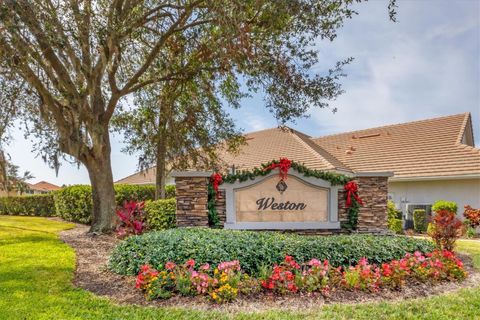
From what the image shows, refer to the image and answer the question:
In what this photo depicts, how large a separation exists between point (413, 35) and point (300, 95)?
12.8ft

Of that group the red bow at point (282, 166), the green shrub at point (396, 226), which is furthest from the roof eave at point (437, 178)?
the red bow at point (282, 166)

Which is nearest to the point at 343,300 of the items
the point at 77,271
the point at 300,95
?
the point at 77,271

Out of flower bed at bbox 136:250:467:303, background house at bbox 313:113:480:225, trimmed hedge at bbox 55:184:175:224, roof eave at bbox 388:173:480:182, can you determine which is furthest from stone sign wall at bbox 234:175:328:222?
background house at bbox 313:113:480:225

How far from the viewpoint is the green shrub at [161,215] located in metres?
9.96

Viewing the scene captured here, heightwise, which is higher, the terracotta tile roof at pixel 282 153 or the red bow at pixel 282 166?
the terracotta tile roof at pixel 282 153

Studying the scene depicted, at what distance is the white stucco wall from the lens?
15375mm

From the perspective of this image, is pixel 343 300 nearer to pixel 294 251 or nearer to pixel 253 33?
pixel 294 251

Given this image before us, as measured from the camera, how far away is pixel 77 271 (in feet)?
21.7

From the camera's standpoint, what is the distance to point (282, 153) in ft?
61.9

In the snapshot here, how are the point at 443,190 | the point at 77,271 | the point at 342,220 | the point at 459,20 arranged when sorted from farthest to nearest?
the point at 443,190 < the point at 459,20 < the point at 342,220 < the point at 77,271

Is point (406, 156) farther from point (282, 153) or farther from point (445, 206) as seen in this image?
point (282, 153)

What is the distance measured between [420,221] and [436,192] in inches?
69.6

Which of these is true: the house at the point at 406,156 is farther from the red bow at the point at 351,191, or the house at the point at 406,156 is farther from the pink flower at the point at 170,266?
the pink flower at the point at 170,266

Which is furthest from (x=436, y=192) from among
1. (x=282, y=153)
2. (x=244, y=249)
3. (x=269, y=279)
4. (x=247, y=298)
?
(x=247, y=298)
